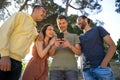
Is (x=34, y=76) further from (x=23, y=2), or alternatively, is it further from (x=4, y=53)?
(x=23, y=2)

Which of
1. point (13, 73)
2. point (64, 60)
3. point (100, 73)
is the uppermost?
point (13, 73)

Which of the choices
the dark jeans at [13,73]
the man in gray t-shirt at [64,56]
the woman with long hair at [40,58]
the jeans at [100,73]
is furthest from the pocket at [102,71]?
the dark jeans at [13,73]

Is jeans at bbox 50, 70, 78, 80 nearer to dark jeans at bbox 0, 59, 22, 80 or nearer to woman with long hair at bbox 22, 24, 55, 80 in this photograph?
woman with long hair at bbox 22, 24, 55, 80

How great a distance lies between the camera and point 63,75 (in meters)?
4.14

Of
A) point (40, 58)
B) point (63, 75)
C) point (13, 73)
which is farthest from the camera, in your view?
point (63, 75)

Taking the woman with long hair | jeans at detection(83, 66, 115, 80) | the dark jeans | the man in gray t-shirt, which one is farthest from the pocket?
the dark jeans

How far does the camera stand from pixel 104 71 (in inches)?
165

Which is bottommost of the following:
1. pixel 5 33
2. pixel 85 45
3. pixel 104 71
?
pixel 104 71

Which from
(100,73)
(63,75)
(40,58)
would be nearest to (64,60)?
(63,75)

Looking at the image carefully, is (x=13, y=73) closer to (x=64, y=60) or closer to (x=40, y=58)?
(x=40, y=58)

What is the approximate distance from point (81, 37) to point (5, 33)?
165cm

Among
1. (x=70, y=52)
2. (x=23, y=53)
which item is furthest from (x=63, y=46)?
(x=23, y=53)

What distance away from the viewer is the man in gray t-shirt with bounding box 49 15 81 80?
13.5ft

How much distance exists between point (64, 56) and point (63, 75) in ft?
0.88
